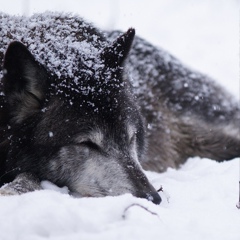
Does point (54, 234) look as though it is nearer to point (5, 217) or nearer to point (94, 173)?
point (5, 217)

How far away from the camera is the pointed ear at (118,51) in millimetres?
3303

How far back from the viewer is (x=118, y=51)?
3350 mm

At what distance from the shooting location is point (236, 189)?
11.5 ft

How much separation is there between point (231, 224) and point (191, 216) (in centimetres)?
22

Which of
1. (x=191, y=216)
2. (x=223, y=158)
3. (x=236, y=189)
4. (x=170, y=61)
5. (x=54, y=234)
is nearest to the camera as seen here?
(x=54, y=234)

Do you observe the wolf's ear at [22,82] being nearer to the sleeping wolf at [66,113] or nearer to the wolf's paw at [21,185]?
the sleeping wolf at [66,113]

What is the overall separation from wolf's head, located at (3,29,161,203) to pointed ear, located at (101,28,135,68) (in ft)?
0.48

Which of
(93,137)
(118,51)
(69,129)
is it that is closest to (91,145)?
(93,137)

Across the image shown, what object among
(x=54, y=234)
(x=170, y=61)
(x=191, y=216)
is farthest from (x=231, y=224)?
(x=170, y=61)

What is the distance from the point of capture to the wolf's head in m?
2.97

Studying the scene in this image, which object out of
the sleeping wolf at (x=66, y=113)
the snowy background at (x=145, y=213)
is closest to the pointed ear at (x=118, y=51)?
the sleeping wolf at (x=66, y=113)

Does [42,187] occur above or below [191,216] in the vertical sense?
below

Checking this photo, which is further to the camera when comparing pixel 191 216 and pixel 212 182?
pixel 212 182

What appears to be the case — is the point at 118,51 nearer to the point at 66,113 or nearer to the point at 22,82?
the point at 66,113
